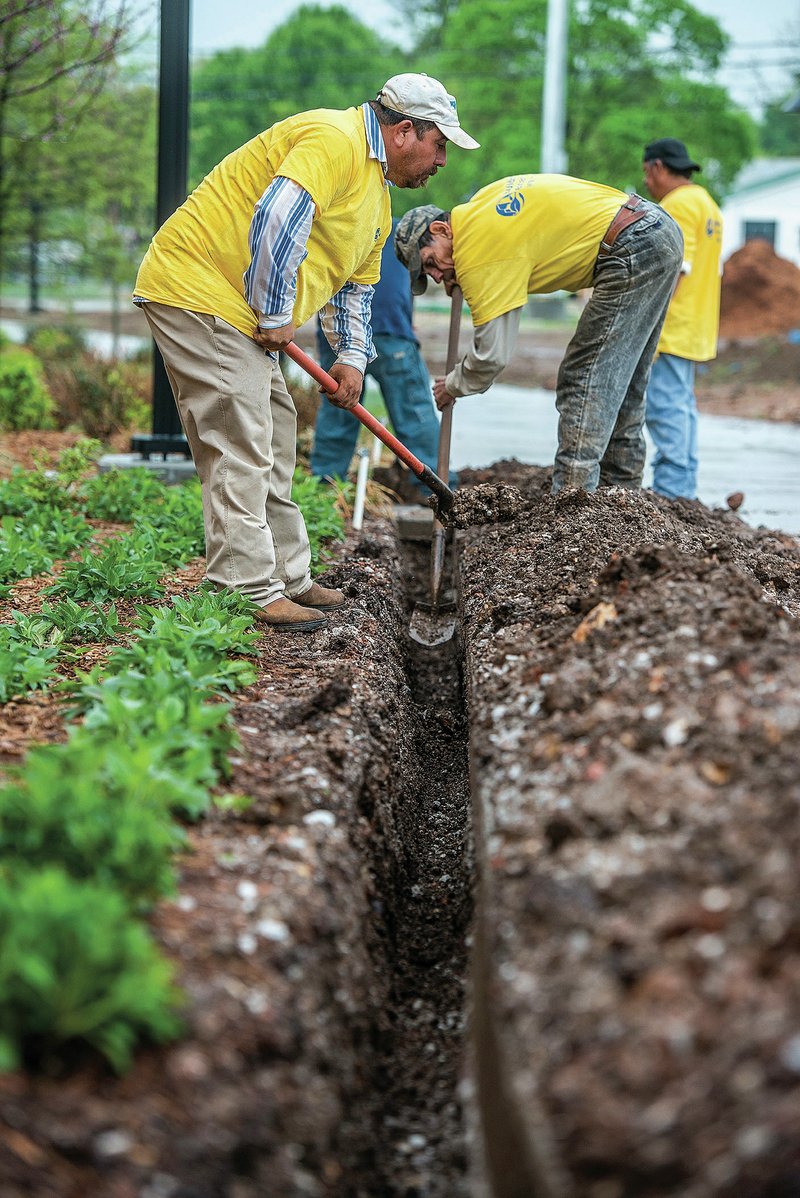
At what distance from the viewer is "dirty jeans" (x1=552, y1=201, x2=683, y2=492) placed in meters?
5.32

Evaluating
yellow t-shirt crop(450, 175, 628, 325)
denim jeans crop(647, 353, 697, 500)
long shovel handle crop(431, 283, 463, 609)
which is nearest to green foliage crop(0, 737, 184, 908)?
yellow t-shirt crop(450, 175, 628, 325)

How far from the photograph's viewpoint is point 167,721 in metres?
2.79

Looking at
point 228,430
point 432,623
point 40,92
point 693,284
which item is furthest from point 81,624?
point 40,92

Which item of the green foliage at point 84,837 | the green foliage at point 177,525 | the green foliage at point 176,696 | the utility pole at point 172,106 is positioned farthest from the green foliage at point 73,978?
the utility pole at point 172,106

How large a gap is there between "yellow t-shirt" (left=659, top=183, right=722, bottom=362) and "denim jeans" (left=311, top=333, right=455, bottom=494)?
4.90 ft

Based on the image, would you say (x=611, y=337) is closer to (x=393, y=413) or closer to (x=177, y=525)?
(x=393, y=413)

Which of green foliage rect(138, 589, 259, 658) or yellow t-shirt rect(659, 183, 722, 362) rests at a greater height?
yellow t-shirt rect(659, 183, 722, 362)

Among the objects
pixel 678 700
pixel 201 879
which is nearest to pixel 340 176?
pixel 678 700

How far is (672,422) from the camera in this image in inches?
277

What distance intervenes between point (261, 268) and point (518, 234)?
1.52 metres

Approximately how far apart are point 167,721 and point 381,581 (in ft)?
8.86

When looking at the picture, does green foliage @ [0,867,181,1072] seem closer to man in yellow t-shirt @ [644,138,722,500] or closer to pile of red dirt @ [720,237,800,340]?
man in yellow t-shirt @ [644,138,722,500]

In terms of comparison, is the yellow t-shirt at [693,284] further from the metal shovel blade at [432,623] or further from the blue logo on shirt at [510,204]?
the metal shovel blade at [432,623]

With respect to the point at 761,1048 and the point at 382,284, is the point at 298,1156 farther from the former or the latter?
the point at 382,284
